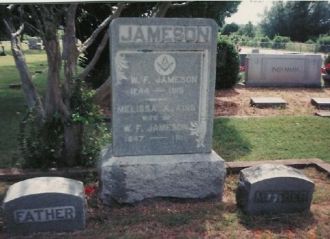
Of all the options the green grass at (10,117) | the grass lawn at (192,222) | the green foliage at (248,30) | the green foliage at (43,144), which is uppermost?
the green foliage at (248,30)

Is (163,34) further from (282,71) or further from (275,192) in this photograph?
(282,71)

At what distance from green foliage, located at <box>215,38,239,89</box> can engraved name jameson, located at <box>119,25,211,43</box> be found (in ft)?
29.6

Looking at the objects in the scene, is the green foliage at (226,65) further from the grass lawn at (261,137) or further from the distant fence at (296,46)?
the distant fence at (296,46)

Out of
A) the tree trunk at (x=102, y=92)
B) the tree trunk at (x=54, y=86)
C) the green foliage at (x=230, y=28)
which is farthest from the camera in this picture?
the green foliage at (x=230, y=28)

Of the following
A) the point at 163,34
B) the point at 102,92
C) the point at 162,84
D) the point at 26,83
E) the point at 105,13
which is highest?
the point at 105,13

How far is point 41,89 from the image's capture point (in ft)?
46.5

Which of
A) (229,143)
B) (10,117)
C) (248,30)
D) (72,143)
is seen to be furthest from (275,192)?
(248,30)

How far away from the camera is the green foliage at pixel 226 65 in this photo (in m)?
13.8

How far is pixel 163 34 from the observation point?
4691 millimetres

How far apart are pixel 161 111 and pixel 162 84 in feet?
1.00

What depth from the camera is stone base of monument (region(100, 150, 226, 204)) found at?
476cm

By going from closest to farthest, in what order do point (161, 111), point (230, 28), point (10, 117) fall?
1. point (161, 111)
2. point (10, 117)
3. point (230, 28)

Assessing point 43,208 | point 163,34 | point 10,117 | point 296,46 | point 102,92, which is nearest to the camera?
point 43,208

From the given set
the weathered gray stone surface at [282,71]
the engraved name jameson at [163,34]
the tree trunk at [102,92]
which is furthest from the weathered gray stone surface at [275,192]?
the weathered gray stone surface at [282,71]
